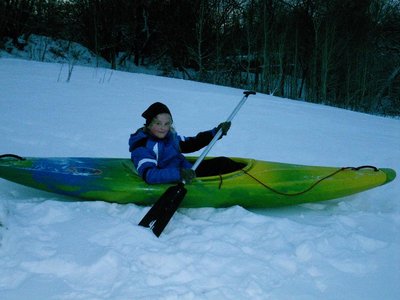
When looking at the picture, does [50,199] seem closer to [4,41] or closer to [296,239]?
[296,239]

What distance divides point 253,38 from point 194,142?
36.7ft

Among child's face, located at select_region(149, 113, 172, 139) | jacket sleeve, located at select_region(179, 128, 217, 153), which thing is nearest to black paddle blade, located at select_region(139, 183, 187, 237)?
child's face, located at select_region(149, 113, 172, 139)

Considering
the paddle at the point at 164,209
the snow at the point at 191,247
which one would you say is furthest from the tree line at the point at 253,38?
the paddle at the point at 164,209

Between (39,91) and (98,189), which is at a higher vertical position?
(39,91)

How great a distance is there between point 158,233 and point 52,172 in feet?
3.14

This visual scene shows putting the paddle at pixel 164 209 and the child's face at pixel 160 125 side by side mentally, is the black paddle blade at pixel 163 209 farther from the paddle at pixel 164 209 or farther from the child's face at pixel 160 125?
the child's face at pixel 160 125

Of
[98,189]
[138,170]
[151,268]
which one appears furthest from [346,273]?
[98,189]

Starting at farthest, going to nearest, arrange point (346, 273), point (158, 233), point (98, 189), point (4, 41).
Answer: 1. point (4, 41)
2. point (98, 189)
3. point (158, 233)
4. point (346, 273)

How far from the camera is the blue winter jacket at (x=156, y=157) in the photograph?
2467mm

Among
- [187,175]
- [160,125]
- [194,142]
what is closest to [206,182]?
[187,175]

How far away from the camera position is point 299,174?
2.78m

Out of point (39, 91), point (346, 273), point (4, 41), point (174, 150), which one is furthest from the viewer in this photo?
point (4, 41)

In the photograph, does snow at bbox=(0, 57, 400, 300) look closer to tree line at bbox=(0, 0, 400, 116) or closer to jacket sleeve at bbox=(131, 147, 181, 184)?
jacket sleeve at bbox=(131, 147, 181, 184)

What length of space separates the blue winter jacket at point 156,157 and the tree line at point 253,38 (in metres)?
10.8
